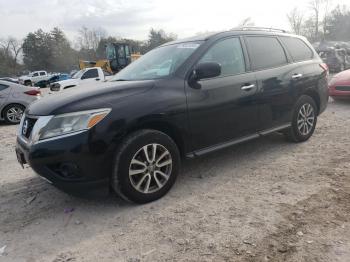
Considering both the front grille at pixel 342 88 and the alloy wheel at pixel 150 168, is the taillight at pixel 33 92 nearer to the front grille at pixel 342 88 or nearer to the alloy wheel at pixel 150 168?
the alloy wheel at pixel 150 168

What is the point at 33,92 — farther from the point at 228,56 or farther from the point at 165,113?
the point at 165,113

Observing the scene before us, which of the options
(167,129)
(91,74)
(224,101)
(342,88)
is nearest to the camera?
(167,129)

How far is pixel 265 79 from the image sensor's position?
4.69 metres

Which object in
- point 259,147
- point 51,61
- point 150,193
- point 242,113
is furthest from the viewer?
point 51,61

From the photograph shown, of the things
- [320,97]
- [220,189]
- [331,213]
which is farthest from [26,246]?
[320,97]

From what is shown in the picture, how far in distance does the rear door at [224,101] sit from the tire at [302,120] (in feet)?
3.39

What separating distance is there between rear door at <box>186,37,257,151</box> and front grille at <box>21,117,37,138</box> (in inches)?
64.3

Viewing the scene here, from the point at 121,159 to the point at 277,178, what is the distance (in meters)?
1.90

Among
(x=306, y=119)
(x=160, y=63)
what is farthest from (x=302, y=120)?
(x=160, y=63)

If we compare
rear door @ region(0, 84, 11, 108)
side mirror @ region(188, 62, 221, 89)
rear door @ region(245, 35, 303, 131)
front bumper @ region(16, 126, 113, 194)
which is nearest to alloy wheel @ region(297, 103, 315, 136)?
rear door @ region(245, 35, 303, 131)

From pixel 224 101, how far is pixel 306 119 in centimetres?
197

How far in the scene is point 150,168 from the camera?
11.9 ft

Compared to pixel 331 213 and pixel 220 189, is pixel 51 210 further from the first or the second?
pixel 331 213

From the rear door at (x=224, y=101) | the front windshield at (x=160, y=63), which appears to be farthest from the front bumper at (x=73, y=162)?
the front windshield at (x=160, y=63)
